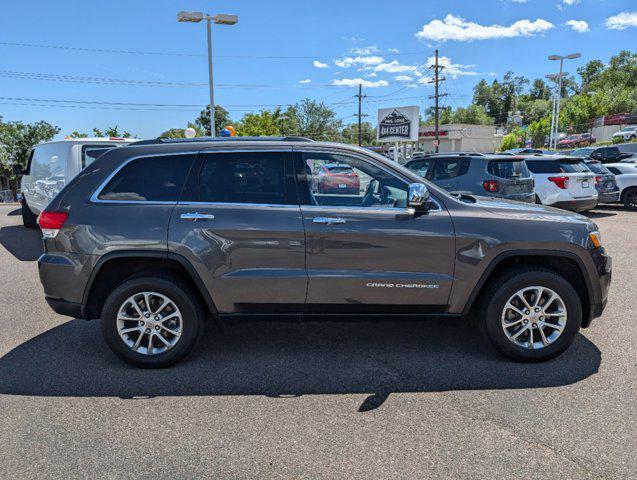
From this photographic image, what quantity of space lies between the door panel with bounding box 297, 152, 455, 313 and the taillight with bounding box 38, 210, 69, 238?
1915 mm

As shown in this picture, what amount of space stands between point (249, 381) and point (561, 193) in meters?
10.4

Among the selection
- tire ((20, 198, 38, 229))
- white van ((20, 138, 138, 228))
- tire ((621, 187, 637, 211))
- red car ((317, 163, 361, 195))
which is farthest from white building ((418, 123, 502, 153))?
red car ((317, 163, 361, 195))

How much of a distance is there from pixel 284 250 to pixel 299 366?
979 mm

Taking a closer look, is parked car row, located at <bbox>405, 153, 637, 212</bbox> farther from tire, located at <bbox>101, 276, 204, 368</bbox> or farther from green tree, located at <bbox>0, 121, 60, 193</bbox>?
green tree, located at <bbox>0, 121, 60, 193</bbox>

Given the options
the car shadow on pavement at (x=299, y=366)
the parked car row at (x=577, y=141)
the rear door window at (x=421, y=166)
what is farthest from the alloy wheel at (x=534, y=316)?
the parked car row at (x=577, y=141)

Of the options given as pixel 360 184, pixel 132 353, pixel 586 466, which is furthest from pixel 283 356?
pixel 586 466

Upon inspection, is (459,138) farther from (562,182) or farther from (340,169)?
(340,169)

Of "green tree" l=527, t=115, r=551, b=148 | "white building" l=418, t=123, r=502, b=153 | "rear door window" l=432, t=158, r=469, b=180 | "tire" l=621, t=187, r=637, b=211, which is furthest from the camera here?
"white building" l=418, t=123, r=502, b=153

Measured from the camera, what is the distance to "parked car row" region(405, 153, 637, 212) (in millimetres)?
9422

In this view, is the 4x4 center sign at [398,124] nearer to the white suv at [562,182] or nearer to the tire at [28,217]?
the white suv at [562,182]

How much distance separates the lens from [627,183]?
1445 cm

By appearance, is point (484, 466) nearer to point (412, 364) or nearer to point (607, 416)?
point (607, 416)

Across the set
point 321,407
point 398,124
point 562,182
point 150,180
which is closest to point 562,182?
point 562,182

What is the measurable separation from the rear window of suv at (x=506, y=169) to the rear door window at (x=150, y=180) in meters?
7.07
